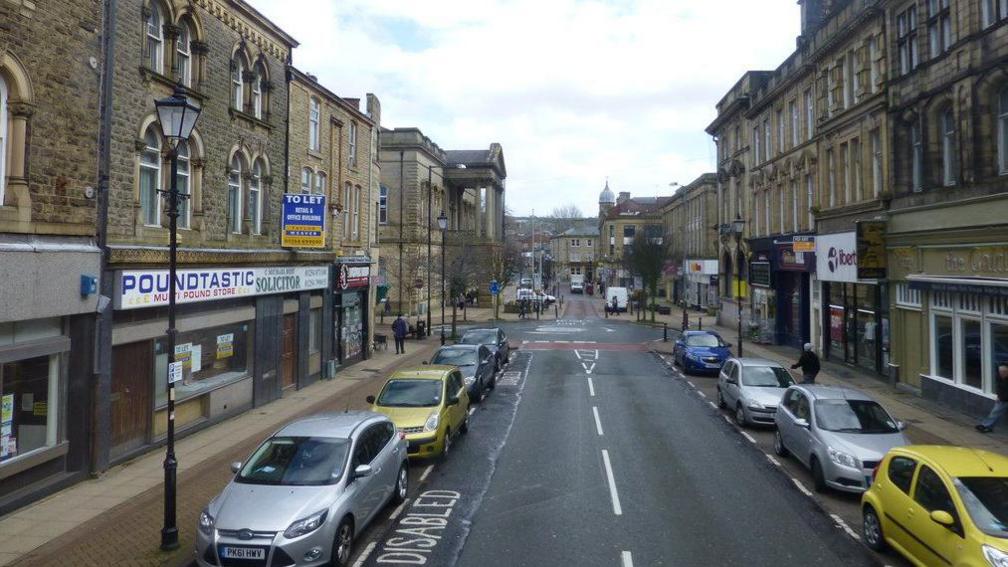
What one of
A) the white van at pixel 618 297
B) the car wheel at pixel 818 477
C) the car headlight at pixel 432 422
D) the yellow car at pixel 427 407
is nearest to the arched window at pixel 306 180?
the yellow car at pixel 427 407

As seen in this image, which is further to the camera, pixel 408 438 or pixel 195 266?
pixel 195 266

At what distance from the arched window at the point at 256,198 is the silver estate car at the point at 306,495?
1054cm

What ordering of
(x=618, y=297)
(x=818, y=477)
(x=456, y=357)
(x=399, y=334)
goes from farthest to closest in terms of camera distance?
1. (x=618, y=297)
2. (x=399, y=334)
3. (x=456, y=357)
4. (x=818, y=477)

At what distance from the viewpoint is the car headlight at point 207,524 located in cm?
783

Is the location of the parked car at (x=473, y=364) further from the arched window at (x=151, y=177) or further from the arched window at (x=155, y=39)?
the arched window at (x=155, y=39)

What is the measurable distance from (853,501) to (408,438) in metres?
7.73

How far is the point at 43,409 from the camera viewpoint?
448 inches

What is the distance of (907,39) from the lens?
69.5 feet

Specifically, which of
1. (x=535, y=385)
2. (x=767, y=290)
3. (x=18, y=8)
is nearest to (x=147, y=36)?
(x=18, y=8)

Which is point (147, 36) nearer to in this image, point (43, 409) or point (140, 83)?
point (140, 83)

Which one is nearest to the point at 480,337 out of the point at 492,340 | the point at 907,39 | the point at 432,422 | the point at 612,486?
the point at 492,340

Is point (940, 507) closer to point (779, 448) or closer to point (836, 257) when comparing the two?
point (779, 448)

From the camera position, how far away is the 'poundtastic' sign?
13156 millimetres

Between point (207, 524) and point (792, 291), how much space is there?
3172cm
